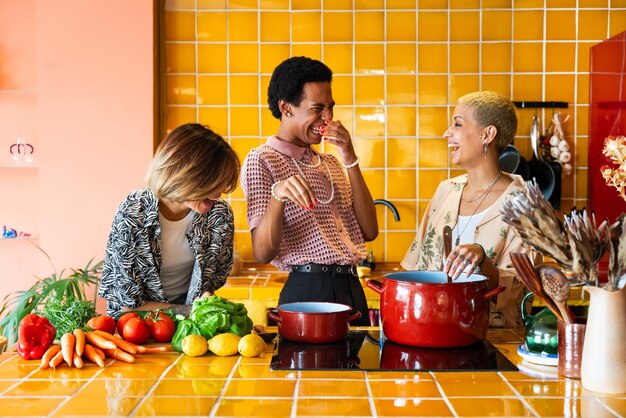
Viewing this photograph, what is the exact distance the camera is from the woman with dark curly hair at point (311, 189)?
2113 mm

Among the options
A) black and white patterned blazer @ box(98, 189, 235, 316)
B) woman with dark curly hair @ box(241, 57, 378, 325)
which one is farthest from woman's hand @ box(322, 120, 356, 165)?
black and white patterned blazer @ box(98, 189, 235, 316)

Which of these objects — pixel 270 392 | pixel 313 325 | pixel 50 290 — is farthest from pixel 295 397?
pixel 50 290

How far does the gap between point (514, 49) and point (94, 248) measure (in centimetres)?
224

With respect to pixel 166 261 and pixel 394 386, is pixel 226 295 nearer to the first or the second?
pixel 166 261

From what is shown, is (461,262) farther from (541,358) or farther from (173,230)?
(173,230)

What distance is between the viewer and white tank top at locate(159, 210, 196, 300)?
2.10m

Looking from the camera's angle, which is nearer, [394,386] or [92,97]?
[394,386]

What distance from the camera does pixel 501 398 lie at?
4.13ft

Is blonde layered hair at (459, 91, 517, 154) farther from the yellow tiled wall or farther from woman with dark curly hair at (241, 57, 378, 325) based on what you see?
the yellow tiled wall

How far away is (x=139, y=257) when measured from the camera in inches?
79.0

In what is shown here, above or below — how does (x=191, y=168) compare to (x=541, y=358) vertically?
above

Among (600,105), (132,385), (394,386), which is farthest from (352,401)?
(600,105)

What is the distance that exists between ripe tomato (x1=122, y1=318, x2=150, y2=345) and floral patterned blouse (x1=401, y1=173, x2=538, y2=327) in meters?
1.00

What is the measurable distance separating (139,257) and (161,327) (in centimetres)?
41
